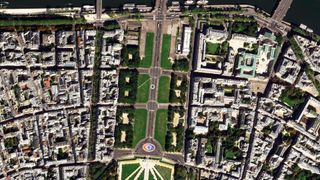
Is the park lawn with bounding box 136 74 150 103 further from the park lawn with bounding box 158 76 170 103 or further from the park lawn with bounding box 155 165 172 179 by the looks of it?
the park lawn with bounding box 155 165 172 179

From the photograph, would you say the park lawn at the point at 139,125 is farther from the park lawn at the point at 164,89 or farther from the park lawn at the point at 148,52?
the park lawn at the point at 148,52

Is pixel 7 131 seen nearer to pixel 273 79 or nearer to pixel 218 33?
pixel 218 33

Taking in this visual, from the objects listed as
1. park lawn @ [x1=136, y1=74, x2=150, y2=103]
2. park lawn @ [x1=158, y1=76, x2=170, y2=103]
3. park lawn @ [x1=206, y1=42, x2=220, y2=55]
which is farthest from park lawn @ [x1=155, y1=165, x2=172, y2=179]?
park lawn @ [x1=206, y1=42, x2=220, y2=55]

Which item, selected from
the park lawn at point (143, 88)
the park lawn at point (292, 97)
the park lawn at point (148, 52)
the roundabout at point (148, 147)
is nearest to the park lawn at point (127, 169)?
the roundabout at point (148, 147)

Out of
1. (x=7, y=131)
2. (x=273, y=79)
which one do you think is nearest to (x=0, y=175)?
(x=7, y=131)

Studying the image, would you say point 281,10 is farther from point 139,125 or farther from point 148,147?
point 148,147
